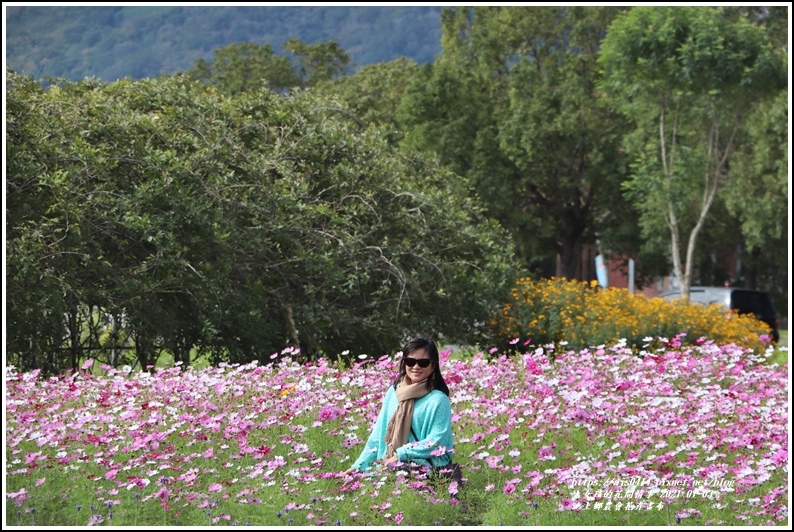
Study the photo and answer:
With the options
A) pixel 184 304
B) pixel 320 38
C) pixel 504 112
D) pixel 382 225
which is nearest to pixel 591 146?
pixel 504 112

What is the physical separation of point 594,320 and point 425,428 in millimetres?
9579

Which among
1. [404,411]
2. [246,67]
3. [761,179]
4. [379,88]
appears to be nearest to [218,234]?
[404,411]

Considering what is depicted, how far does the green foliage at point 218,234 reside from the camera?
11.5 m

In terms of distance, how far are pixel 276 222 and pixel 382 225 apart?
64.7 inches

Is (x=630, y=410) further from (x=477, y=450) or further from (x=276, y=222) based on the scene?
(x=276, y=222)

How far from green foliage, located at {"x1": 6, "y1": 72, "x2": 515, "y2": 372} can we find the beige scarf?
575cm

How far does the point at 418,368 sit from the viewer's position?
603 centimetres

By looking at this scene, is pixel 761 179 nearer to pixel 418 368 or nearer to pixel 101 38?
pixel 101 38

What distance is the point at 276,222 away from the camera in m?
12.7

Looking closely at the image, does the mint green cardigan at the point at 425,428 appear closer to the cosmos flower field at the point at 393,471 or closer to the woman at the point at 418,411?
the woman at the point at 418,411

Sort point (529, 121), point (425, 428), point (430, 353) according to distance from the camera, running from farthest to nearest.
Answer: point (529, 121), point (425, 428), point (430, 353)

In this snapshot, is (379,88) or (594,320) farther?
(379,88)

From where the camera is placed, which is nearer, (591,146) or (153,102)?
(153,102)

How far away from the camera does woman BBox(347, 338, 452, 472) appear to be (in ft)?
19.8
